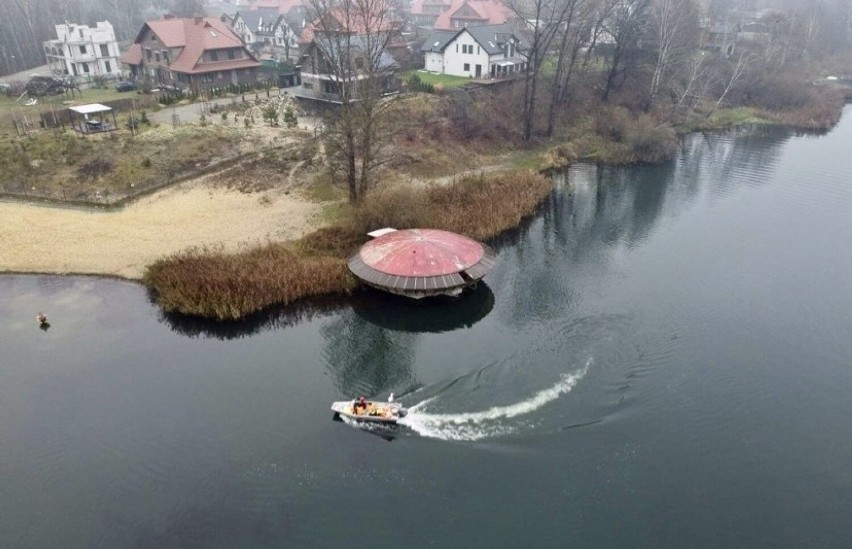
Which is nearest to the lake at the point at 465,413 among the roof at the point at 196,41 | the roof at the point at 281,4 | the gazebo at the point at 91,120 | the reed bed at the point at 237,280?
the reed bed at the point at 237,280

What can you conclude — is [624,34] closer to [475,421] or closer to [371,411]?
[475,421]

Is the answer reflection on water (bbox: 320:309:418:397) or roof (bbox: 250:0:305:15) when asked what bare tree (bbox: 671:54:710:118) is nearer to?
reflection on water (bbox: 320:309:418:397)

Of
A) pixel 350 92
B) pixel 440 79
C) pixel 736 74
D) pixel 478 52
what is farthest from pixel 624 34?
pixel 350 92

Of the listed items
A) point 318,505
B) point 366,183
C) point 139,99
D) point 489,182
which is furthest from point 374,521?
point 139,99

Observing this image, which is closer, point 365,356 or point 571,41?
point 365,356

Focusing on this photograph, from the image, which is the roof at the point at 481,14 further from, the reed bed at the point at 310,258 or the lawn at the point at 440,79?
the reed bed at the point at 310,258
